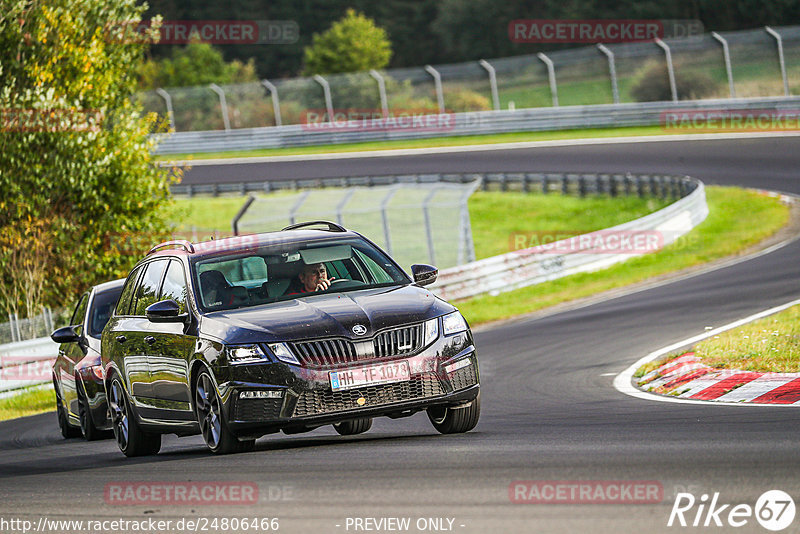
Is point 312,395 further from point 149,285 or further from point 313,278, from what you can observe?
point 149,285

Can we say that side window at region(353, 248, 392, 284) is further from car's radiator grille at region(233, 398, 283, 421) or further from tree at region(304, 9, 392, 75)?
tree at region(304, 9, 392, 75)

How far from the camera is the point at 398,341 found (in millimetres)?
8414

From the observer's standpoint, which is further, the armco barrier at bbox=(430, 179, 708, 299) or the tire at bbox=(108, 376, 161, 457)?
the armco barrier at bbox=(430, 179, 708, 299)

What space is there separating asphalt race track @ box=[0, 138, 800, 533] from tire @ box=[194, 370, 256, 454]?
0.12m

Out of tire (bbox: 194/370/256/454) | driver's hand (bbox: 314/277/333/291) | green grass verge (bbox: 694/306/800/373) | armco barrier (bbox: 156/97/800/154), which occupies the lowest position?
armco barrier (bbox: 156/97/800/154)

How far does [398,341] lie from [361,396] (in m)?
0.45

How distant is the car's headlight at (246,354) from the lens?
27.2 ft

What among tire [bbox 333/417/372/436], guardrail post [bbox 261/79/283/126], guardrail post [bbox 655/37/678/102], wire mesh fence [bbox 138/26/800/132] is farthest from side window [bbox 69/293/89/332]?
guardrail post [bbox 261/79/283/126]

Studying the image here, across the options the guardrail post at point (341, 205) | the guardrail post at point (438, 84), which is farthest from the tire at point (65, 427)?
the guardrail post at point (438, 84)

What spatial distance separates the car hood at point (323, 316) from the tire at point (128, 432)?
67.5 inches

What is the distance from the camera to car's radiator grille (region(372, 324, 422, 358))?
834 centimetres

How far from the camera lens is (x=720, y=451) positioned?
7.13m

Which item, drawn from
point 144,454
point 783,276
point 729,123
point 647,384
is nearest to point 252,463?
point 144,454

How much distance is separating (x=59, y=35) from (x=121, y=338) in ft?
52.0
